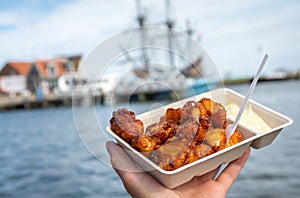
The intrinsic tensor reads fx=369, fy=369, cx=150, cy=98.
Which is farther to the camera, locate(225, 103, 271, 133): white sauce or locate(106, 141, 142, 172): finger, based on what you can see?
locate(225, 103, 271, 133): white sauce

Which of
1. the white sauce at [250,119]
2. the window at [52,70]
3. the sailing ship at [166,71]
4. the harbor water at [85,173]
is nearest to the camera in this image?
the sailing ship at [166,71]

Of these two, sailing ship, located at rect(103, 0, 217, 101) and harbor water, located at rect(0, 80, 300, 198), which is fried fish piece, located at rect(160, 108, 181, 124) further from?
harbor water, located at rect(0, 80, 300, 198)

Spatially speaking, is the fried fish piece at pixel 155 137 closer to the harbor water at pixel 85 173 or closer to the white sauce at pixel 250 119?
the white sauce at pixel 250 119

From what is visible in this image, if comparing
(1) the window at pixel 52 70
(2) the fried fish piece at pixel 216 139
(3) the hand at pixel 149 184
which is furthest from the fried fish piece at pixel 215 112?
(1) the window at pixel 52 70

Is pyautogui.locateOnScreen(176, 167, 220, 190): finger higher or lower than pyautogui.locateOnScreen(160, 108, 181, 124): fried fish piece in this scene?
lower

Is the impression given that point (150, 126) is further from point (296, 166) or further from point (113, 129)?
point (296, 166)

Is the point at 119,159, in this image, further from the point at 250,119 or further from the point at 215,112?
the point at 250,119

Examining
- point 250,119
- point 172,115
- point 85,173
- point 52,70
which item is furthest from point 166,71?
point 52,70

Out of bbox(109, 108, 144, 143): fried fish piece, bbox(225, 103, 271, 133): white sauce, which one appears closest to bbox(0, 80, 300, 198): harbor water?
bbox(225, 103, 271, 133): white sauce
